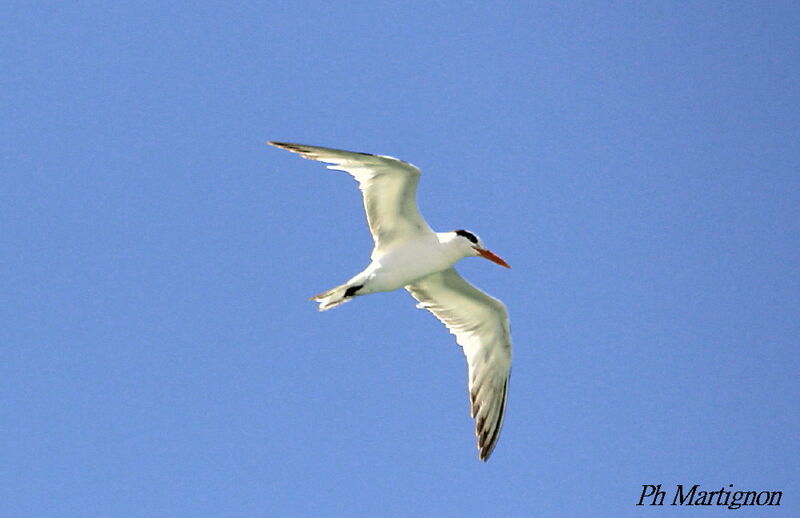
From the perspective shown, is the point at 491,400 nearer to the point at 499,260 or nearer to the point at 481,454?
the point at 481,454

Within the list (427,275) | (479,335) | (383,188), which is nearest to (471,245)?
(427,275)

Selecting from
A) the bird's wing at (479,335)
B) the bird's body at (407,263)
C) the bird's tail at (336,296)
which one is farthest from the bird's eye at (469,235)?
the bird's tail at (336,296)

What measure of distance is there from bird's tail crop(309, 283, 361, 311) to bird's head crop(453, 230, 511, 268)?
1.41m

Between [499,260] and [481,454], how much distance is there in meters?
2.55

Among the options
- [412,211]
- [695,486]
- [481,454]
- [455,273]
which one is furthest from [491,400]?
[695,486]

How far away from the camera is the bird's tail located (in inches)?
495

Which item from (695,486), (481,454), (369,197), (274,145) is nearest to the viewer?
(274,145)

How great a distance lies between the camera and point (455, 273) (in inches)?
533

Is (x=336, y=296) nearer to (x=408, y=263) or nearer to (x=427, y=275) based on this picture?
(x=408, y=263)

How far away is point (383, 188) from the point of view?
12445mm

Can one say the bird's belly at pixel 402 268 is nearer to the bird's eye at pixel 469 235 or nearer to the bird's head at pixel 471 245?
the bird's head at pixel 471 245

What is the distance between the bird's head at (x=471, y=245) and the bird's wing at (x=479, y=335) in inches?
22.9

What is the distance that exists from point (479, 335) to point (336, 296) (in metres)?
2.38

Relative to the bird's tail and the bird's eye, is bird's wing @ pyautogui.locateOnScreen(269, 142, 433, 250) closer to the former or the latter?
the bird's eye
